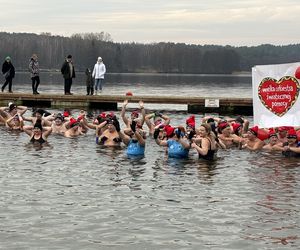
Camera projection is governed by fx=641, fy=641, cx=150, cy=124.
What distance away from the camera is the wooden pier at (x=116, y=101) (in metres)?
36.2

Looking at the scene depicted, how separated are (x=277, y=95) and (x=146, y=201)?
7.66 meters

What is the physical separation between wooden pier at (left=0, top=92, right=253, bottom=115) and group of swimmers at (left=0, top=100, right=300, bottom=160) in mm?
11070

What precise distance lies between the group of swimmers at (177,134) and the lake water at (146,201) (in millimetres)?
475

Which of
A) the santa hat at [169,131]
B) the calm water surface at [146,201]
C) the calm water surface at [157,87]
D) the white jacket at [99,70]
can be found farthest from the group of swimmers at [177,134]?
the calm water surface at [157,87]

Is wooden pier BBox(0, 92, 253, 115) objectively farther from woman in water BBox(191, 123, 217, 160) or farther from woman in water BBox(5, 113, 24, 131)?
woman in water BBox(191, 123, 217, 160)

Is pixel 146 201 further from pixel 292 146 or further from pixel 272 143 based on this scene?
pixel 272 143

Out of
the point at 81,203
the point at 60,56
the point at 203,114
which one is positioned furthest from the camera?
the point at 60,56

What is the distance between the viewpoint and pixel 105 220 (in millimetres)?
12141

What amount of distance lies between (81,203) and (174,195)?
214 cm

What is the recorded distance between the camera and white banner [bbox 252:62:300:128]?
19344 millimetres

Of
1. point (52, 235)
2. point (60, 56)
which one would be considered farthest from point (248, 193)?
point (60, 56)

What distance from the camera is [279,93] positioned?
64.4 feet

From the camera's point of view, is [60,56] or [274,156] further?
[60,56]

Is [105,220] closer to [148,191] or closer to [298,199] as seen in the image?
[148,191]
